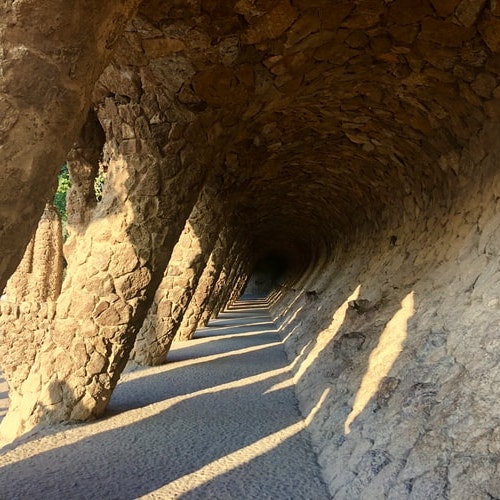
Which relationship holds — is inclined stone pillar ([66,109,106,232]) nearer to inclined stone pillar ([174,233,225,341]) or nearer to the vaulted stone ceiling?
the vaulted stone ceiling

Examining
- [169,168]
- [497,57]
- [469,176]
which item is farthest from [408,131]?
[169,168]

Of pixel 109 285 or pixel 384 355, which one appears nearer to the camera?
pixel 384 355

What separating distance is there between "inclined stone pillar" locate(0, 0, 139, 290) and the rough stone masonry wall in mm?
1983

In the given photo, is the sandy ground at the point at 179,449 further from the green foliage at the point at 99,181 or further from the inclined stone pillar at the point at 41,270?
the green foliage at the point at 99,181

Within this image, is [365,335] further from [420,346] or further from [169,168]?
[169,168]

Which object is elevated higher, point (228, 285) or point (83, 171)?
point (228, 285)

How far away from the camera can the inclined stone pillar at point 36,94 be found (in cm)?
159

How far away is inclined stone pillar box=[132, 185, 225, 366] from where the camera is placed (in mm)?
7387

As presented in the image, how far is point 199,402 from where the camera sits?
17.4 feet

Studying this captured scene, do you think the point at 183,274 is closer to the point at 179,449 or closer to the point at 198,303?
the point at 198,303

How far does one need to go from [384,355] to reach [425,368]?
0.77 metres

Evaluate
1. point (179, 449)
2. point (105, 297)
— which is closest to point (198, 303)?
point (105, 297)

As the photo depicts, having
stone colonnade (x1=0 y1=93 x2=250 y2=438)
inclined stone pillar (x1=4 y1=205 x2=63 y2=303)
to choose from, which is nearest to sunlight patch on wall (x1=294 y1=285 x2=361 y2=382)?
stone colonnade (x1=0 y1=93 x2=250 y2=438)

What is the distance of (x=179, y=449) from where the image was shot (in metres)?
3.88
